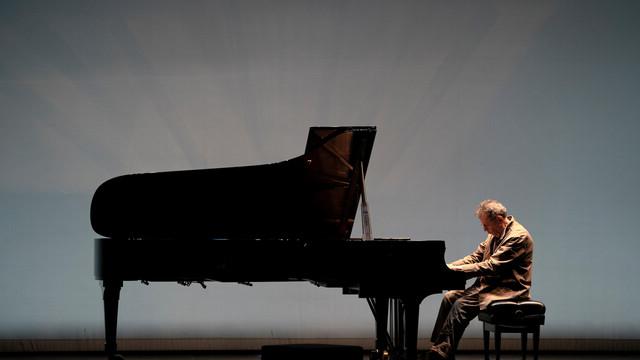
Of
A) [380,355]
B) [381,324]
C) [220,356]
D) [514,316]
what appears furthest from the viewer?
[220,356]

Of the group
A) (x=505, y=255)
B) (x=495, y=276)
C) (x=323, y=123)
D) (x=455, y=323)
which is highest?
(x=323, y=123)

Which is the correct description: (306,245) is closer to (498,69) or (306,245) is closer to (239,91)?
(239,91)

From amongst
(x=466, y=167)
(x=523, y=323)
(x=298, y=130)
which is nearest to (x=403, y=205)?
(x=466, y=167)

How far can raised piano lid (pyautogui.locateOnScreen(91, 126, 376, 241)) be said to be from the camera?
14.9 feet

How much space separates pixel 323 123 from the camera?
6.28m

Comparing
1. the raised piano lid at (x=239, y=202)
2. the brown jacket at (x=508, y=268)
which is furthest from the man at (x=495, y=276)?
the raised piano lid at (x=239, y=202)

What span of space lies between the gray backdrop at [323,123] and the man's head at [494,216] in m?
1.44

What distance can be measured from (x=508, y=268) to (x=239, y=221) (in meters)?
1.66

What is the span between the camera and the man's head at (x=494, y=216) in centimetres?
478

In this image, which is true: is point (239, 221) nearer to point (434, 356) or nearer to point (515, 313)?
point (434, 356)

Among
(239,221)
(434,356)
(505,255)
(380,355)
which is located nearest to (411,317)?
(380,355)

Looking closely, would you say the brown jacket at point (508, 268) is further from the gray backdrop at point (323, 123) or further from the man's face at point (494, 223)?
the gray backdrop at point (323, 123)

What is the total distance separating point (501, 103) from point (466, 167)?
24.1 inches

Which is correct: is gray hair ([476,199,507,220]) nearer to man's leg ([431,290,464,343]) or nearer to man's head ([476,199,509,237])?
man's head ([476,199,509,237])
